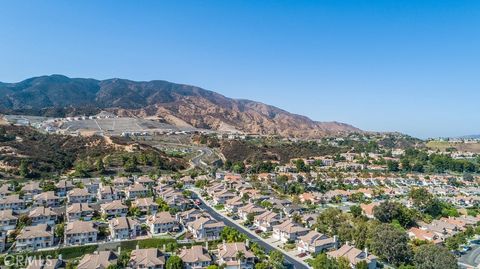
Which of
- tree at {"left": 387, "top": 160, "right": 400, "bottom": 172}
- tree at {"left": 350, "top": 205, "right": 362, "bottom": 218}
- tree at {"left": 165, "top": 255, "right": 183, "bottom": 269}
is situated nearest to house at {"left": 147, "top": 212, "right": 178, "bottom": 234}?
tree at {"left": 165, "top": 255, "right": 183, "bottom": 269}

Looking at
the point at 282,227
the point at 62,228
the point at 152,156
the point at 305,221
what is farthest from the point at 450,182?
the point at 62,228

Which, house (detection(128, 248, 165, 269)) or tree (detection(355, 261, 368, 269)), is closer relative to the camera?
house (detection(128, 248, 165, 269))

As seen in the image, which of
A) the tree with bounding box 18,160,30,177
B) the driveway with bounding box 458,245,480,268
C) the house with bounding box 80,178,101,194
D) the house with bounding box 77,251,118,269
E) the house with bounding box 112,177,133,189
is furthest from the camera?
the tree with bounding box 18,160,30,177

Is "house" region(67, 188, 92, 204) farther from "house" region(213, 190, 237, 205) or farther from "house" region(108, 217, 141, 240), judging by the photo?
"house" region(213, 190, 237, 205)

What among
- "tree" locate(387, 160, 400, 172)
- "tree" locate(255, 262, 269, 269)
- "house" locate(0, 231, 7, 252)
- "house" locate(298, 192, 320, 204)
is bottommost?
"house" locate(0, 231, 7, 252)

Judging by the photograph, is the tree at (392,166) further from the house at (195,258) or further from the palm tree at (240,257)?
the house at (195,258)

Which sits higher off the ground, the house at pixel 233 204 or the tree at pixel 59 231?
the house at pixel 233 204

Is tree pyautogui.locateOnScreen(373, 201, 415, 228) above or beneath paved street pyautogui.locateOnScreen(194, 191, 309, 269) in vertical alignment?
above

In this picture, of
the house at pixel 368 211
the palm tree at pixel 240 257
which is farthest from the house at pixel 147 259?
the house at pixel 368 211
